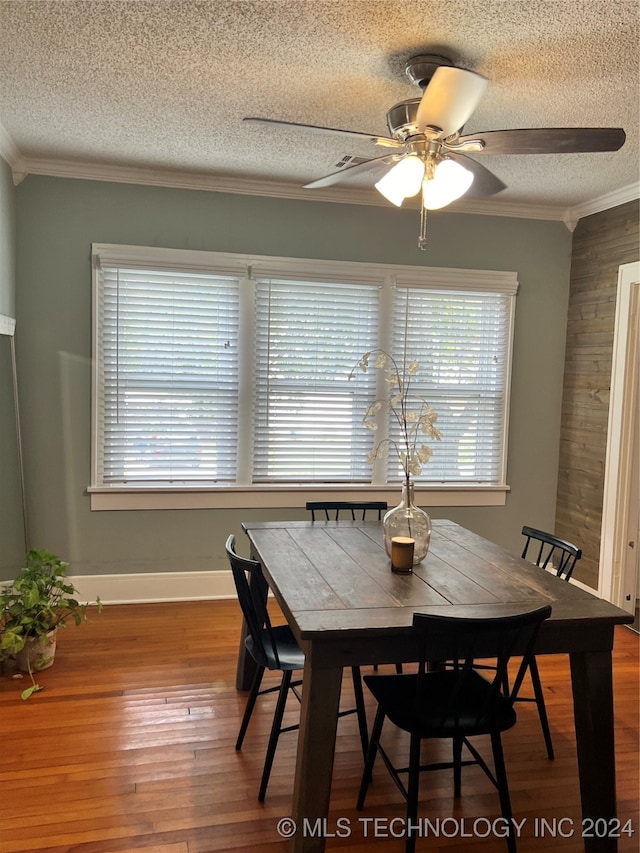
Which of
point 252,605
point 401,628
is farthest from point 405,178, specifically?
point 252,605

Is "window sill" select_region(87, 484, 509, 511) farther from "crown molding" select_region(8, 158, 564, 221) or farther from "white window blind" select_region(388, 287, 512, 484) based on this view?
"crown molding" select_region(8, 158, 564, 221)

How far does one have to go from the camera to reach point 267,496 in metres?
4.25

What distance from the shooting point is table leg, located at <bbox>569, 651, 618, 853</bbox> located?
2.05 meters

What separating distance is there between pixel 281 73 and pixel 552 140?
112cm

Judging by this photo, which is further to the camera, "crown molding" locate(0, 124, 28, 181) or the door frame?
the door frame

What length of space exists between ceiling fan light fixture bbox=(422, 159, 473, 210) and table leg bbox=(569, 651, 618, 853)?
1.61m

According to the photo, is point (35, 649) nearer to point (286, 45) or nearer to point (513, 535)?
point (286, 45)

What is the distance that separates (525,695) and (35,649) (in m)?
2.37

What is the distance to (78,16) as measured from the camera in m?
2.20

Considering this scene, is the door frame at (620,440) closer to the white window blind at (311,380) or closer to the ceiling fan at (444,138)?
the white window blind at (311,380)

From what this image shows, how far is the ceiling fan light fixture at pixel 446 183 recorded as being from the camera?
2.20 metres

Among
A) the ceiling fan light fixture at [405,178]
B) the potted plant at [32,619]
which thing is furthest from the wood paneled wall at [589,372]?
the potted plant at [32,619]

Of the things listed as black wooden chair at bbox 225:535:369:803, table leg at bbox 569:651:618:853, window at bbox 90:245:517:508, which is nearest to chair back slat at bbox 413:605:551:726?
table leg at bbox 569:651:618:853

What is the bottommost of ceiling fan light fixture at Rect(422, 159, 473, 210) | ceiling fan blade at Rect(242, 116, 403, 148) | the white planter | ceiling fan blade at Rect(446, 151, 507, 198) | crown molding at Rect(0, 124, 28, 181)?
the white planter
